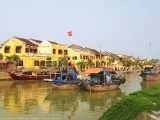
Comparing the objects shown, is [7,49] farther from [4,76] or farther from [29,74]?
[29,74]

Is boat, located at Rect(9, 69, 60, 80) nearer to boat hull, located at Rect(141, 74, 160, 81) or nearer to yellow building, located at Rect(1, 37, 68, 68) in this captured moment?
yellow building, located at Rect(1, 37, 68, 68)

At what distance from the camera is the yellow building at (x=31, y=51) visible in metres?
50.1

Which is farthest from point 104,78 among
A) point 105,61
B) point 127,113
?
point 105,61

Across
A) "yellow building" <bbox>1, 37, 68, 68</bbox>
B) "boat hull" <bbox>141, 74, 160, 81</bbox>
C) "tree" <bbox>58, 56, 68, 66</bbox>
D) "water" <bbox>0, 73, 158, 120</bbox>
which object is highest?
"yellow building" <bbox>1, 37, 68, 68</bbox>

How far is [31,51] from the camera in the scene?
52969 mm

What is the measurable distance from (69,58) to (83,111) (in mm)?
40980

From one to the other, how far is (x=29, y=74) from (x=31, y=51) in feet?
31.4

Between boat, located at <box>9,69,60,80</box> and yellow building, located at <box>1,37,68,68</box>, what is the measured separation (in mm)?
→ 5149

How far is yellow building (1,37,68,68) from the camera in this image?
164 ft

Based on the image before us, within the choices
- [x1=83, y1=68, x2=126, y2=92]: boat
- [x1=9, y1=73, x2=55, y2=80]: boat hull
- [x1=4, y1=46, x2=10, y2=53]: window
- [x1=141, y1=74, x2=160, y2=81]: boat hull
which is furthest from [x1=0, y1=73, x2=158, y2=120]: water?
[x1=4, y1=46, x2=10, y2=53]: window

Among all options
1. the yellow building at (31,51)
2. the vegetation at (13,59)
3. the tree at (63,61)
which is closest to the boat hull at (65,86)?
the vegetation at (13,59)

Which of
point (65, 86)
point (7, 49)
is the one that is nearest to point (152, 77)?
point (65, 86)

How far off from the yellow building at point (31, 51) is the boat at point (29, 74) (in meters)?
5.15

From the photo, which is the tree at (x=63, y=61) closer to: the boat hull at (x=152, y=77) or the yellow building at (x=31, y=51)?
the yellow building at (x=31, y=51)
